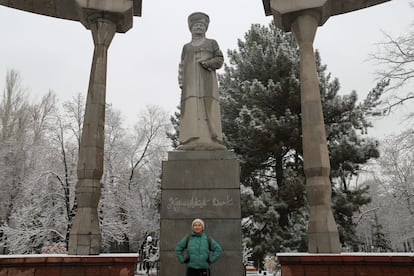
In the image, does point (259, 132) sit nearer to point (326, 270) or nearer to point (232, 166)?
point (232, 166)

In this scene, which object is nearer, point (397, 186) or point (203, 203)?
point (203, 203)

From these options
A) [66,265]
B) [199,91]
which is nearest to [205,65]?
[199,91]

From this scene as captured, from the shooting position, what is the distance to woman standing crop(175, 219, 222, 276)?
477 centimetres

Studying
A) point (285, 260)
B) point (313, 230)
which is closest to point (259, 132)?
point (313, 230)

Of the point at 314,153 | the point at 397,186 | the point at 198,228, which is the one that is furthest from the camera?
the point at 397,186

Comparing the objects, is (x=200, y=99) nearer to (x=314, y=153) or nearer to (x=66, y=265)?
(x=314, y=153)

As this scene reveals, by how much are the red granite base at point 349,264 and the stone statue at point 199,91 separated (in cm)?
308

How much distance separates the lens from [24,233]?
20.3 metres

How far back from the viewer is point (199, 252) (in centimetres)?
480

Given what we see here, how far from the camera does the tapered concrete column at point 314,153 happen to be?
A: 6.84m

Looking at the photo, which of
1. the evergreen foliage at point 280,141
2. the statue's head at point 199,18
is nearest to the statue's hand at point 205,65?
the statue's head at point 199,18

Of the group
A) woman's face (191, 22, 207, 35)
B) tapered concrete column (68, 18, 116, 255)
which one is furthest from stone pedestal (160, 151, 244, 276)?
woman's face (191, 22, 207, 35)

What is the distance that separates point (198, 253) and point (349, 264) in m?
2.75

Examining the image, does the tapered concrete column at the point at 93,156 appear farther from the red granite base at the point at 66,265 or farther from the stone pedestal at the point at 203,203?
the stone pedestal at the point at 203,203
